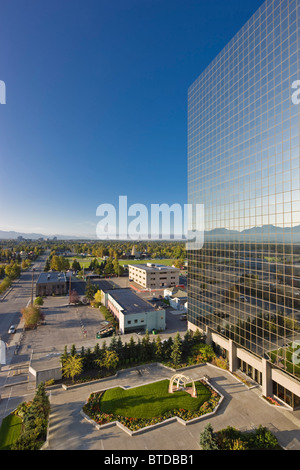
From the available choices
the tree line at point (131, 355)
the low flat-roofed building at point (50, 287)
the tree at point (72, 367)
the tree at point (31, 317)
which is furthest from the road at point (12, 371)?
the low flat-roofed building at point (50, 287)

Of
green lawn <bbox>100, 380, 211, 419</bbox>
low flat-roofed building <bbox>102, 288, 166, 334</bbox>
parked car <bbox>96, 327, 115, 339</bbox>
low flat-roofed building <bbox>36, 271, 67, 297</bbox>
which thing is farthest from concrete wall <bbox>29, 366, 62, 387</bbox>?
low flat-roofed building <bbox>36, 271, 67, 297</bbox>

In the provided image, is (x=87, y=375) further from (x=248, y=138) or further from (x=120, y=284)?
(x=120, y=284)

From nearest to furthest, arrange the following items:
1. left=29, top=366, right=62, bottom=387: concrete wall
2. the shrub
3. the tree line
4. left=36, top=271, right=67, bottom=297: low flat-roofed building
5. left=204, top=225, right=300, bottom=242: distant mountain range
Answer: the shrub, left=204, top=225, right=300, bottom=242: distant mountain range, left=29, top=366, right=62, bottom=387: concrete wall, the tree line, left=36, top=271, right=67, bottom=297: low flat-roofed building

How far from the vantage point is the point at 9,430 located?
52.5 ft

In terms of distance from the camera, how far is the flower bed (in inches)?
625

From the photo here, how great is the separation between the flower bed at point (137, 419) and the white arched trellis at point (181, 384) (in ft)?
4.81

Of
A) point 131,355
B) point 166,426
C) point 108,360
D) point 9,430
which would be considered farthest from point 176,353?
point 9,430

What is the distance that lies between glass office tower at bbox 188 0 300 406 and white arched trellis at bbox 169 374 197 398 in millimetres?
6449

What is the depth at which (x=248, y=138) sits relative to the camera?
2147 cm

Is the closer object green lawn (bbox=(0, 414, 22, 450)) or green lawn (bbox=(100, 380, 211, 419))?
green lawn (bbox=(0, 414, 22, 450))

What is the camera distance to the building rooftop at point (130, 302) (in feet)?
113

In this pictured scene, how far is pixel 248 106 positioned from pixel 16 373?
36.3 m

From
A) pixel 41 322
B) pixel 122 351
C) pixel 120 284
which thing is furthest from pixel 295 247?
pixel 120 284

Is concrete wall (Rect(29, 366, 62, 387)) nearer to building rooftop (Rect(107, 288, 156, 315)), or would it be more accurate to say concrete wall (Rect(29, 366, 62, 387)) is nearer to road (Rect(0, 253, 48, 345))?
building rooftop (Rect(107, 288, 156, 315))
